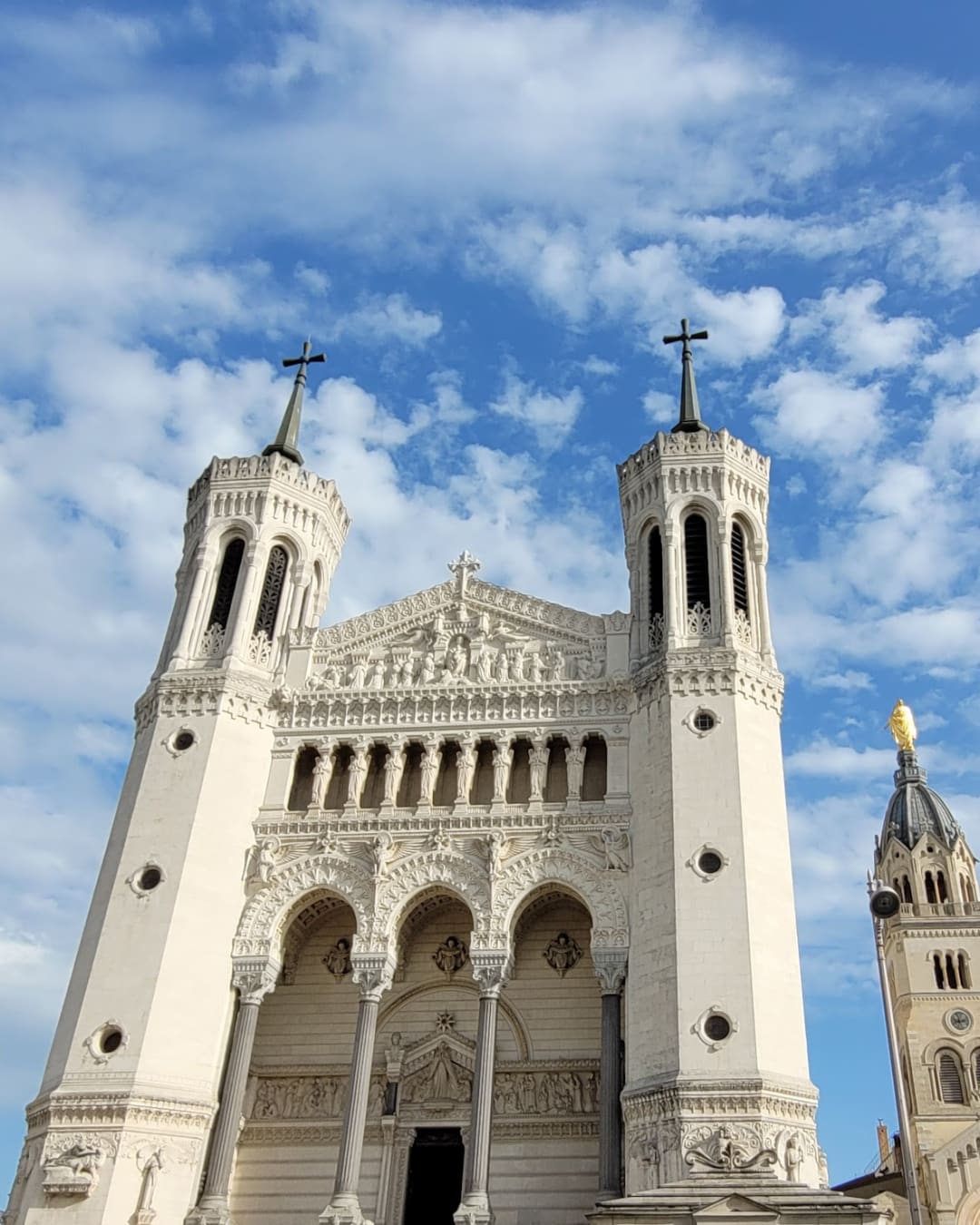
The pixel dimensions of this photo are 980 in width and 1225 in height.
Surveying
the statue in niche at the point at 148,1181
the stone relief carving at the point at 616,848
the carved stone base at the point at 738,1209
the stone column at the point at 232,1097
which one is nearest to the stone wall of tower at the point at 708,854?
the stone relief carving at the point at 616,848

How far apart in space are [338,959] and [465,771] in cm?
537

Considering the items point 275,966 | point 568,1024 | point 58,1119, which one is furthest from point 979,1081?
point 58,1119

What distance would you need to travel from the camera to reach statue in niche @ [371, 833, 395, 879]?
26672 mm

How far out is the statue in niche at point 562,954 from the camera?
26984 mm

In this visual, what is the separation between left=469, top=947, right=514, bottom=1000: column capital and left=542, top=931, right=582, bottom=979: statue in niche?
2.08m

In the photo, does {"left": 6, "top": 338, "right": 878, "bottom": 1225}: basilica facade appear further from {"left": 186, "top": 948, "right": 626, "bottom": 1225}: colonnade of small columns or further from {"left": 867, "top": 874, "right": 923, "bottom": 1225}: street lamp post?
{"left": 867, "top": 874, "right": 923, "bottom": 1225}: street lamp post

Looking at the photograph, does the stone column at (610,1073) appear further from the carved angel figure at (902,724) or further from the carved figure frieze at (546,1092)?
the carved angel figure at (902,724)

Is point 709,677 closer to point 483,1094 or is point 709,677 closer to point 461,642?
point 461,642

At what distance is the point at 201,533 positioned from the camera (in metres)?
32.6

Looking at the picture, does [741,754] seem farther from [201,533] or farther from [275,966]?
[201,533]

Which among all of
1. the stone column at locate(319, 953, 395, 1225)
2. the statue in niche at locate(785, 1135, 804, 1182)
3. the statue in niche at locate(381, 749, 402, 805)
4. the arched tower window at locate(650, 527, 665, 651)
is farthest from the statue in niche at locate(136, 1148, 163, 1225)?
the arched tower window at locate(650, 527, 665, 651)

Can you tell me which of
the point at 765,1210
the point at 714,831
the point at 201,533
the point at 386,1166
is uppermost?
the point at 201,533

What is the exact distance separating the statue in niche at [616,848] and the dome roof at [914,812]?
4642 centimetres

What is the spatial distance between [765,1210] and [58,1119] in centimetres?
1460
